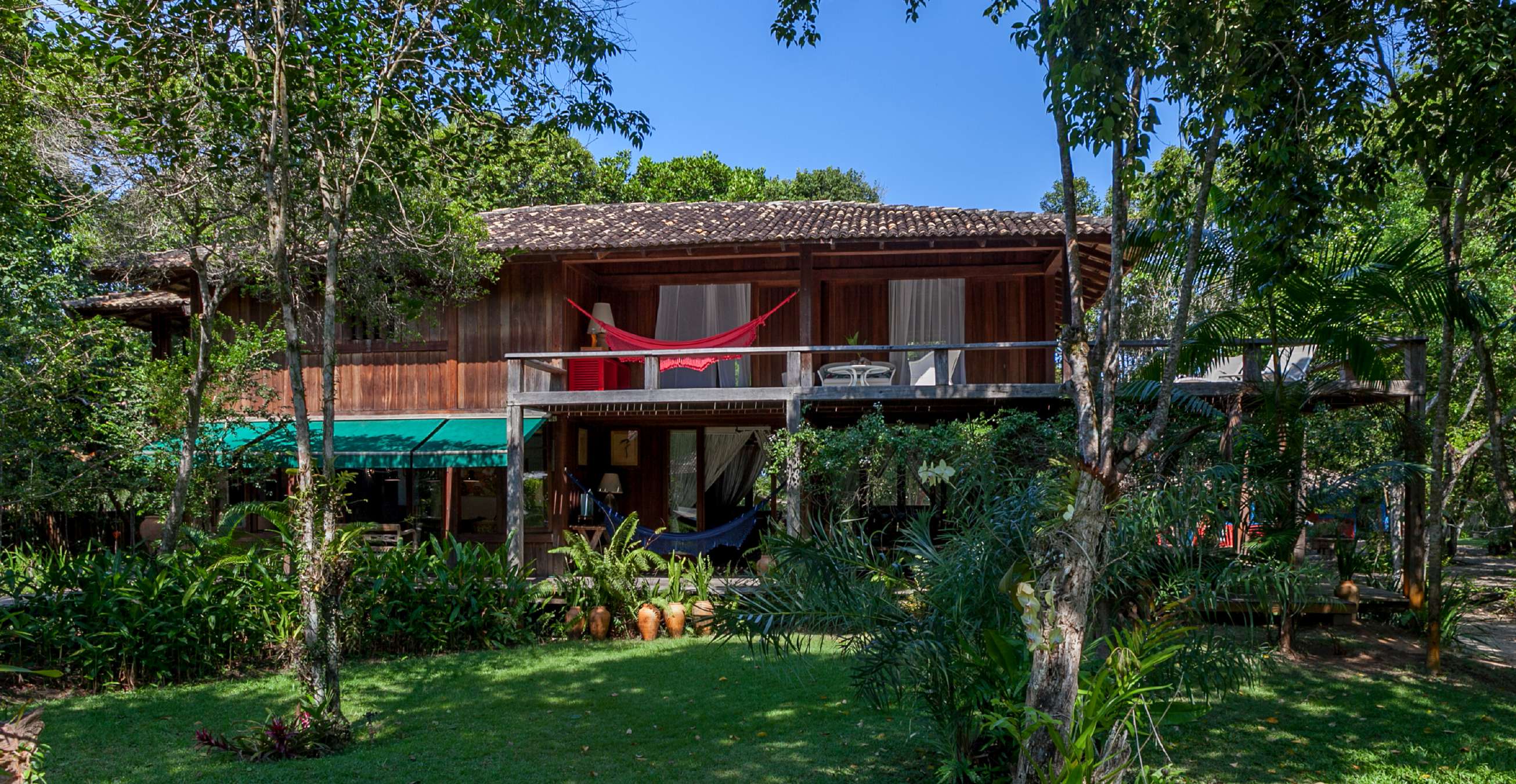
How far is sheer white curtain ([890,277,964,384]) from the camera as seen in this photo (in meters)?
12.9

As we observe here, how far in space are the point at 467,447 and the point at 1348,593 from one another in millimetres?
9014

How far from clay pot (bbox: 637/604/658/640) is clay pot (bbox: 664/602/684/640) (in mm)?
142

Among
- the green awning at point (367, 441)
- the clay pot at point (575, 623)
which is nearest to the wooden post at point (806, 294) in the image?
the clay pot at point (575, 623)

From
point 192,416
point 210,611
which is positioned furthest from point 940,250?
point 210,611

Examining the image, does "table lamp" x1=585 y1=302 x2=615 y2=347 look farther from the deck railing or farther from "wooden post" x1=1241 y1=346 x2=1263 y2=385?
"wooden post" x1=1241 y1=346 x2=1263 y2=385

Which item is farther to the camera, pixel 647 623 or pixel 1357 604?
pixel 647 623

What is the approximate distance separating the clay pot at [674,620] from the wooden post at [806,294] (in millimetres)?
3312

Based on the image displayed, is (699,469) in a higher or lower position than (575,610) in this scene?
higher

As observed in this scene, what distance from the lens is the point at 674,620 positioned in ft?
31.5

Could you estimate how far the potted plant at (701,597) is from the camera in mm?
9672

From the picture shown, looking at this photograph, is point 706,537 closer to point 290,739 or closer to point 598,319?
point 598,319

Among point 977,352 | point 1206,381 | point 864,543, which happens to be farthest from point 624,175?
point 864,543

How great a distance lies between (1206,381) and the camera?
10156 millimetres

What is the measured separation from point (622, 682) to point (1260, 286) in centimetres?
551
